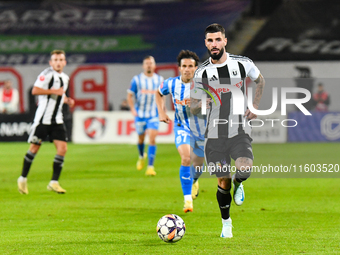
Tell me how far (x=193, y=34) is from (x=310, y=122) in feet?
28.7

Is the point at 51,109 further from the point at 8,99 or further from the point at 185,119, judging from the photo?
the point at 8,99

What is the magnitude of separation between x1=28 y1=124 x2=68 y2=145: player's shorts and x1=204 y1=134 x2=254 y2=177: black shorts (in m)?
3.71

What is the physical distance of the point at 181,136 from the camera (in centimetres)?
791

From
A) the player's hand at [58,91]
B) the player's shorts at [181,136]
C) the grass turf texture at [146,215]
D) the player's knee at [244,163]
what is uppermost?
the player's hand at [58,91]

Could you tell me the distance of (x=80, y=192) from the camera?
9352mm

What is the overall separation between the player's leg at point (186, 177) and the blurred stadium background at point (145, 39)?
14688mm

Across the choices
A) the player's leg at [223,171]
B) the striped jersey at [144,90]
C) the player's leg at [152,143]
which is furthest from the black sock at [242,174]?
→ the striped jersey at [144,90]

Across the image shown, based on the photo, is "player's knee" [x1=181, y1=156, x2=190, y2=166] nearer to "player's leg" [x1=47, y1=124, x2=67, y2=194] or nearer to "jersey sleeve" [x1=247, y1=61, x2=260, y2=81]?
"jersey sleeve" [x1=247, y1=61, x2=260, y2=81]

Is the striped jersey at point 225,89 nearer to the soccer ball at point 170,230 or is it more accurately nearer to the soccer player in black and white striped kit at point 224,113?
the soccer player in black and white striped kit at point 224,113

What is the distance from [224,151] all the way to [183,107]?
217cm

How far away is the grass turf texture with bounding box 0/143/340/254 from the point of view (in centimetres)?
543

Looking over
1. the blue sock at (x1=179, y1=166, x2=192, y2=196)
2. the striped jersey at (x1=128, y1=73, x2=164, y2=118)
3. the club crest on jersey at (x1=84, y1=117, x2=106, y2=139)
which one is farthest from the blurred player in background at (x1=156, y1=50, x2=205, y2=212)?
the club crest on jersey at (x1=84, y1=117, x2=106, y2=139)

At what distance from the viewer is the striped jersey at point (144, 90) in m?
12.3

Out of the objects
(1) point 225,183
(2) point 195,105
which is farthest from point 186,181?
(1) point 225,183
